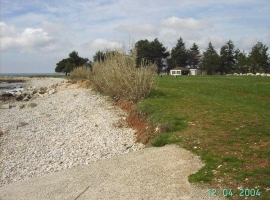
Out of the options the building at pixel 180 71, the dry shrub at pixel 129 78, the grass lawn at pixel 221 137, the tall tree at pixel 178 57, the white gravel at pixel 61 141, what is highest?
the tall tree at pixel 178 57

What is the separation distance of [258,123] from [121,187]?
6156mm

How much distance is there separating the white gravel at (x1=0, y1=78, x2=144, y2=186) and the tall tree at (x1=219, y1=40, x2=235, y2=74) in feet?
248

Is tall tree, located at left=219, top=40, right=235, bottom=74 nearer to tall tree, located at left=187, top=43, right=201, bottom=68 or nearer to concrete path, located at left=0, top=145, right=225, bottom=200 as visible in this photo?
Result: tall tree, located at left=187, top=43, right=201, bottom=68

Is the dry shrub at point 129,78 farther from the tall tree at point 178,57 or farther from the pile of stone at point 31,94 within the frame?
the tall tree at point 178,57

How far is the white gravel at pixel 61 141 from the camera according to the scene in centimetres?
991

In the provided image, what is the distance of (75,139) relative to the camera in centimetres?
1301

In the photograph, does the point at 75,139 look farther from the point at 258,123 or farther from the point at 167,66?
the point at 167,66

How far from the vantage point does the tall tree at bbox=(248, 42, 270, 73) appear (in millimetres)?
74262

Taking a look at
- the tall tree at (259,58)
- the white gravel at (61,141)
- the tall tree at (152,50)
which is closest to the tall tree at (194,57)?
the tall tree at (152,50)

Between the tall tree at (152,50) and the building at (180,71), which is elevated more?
the tall tree at (152,50)

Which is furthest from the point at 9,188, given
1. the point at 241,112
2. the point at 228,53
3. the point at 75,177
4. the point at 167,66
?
the point at 167,66

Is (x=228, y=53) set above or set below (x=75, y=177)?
above

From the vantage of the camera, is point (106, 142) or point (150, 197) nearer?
point (150, 197)

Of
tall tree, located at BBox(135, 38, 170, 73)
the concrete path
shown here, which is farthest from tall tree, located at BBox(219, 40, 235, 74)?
the concrete path
